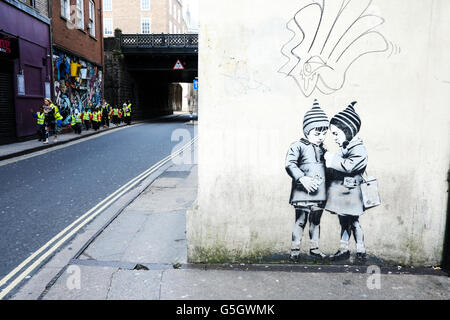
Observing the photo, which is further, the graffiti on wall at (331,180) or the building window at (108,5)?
the building window at (108,5)

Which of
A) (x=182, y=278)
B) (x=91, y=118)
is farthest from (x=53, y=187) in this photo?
(x=91, y=118)

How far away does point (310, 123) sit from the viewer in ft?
12.5

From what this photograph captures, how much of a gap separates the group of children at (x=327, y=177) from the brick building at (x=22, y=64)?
13699 millimetres

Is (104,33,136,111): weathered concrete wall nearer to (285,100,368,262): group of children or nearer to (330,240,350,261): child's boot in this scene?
(285,100,368,262): group of children

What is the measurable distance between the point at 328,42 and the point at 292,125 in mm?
882

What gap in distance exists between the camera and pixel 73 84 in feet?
70.5

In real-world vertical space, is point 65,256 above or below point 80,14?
below

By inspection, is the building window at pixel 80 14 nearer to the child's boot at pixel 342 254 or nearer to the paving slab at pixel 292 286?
the paving slab at pixel 292 286

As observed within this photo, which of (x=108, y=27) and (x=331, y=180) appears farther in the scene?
(x=108, y=27)

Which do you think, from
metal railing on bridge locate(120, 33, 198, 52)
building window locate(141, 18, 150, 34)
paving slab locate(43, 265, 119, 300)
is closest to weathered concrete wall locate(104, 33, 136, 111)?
metal railing on bridge locate(120, 33, 198, 52)

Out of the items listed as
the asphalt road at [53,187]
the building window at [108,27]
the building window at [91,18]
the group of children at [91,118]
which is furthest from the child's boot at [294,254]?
the building window at [108,27]

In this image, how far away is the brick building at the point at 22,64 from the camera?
46.6ft

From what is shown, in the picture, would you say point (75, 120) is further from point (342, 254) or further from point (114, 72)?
point (342, 254)

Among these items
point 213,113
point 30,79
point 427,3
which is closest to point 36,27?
point 30,79
